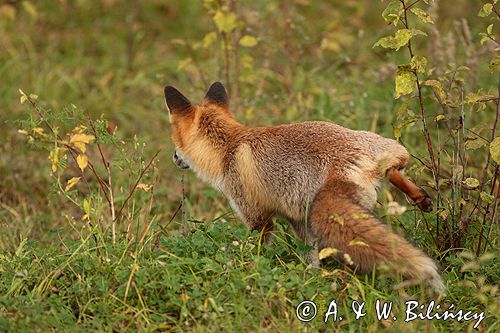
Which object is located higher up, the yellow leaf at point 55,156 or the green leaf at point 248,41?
the green leaf at point 248,41

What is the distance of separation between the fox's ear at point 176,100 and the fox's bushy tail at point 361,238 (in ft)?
4.82

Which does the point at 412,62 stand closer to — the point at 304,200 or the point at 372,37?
the point at 304,200

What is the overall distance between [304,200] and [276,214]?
0.40m

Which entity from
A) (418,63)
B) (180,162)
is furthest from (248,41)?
(418,63)

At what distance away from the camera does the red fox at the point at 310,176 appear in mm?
4297

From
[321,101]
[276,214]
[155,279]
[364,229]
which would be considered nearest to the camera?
[364,229]

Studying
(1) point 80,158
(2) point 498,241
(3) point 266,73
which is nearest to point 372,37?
(3) point 266,73

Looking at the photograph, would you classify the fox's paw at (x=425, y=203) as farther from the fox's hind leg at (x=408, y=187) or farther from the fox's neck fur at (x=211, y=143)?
the fox's neck fur at (x=211, y=143)

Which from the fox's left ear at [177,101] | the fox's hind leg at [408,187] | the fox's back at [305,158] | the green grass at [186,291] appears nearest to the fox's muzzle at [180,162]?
the fox's left ear at [177,101]

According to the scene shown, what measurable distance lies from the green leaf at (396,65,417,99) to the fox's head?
1293 millimetres

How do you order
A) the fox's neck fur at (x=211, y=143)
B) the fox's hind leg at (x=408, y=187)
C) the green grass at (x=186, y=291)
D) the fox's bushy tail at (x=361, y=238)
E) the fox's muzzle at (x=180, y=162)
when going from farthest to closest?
the fox's muzzle at (x=180, y=162)
the fox's neck fur at (x=211, y=143)
the fox's hind leg at (x=408, y=187)
the green grass at (x=186, y=291)
the fox's bushy tail at (x=361, y=238)

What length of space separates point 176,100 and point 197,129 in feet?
0.88

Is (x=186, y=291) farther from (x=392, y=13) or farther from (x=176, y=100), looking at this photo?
(x=392, y=13)

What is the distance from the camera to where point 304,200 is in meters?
4.93
